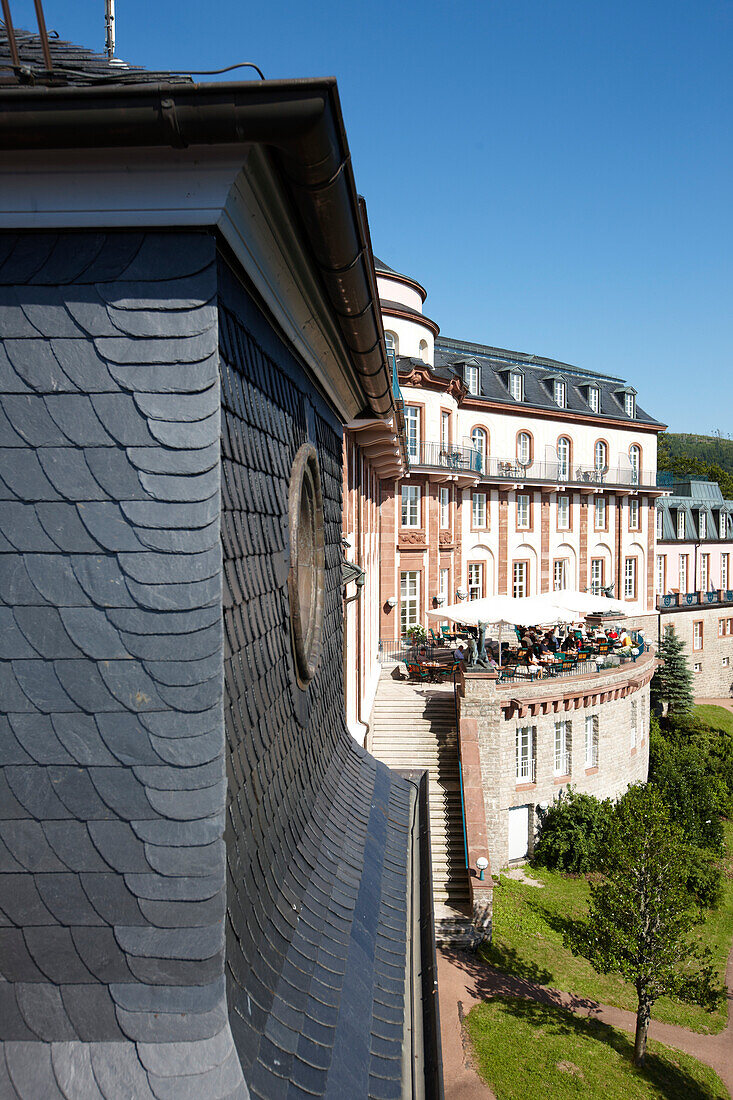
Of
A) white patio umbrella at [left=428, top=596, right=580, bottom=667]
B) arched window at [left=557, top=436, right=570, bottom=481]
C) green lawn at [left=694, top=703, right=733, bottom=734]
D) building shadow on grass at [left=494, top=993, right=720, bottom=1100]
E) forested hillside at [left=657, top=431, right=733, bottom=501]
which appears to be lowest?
building shadow on grass at [left=494, top=993, right=720, bottom=1100]

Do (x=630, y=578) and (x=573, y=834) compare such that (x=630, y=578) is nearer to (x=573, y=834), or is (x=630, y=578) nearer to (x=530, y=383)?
(x=530, y=383)

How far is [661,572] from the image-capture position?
46.2 m

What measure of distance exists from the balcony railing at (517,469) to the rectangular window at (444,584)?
14.7 ft

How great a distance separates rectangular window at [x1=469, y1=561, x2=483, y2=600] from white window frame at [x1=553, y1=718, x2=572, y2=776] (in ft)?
44.2

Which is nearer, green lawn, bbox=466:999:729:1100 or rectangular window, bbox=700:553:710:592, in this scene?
green lawn, bbox=466:999:729:1100

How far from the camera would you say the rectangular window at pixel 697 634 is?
45000 mm

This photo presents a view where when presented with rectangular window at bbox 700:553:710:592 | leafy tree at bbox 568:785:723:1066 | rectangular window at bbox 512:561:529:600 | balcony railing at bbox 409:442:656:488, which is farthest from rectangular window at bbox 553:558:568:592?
leafy tree at bbox 568:785:723:1066

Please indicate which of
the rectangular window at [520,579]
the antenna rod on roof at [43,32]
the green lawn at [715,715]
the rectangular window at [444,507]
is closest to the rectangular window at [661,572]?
the green lawn at [715,715]

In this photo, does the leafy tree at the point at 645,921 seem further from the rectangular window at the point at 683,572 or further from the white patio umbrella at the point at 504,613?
the rectangular window at the point at 683,572

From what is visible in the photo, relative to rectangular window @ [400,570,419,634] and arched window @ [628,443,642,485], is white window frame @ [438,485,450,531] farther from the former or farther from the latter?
arched window @ [628,443,642,485]

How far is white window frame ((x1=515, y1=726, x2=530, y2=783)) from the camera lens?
64.9 ft

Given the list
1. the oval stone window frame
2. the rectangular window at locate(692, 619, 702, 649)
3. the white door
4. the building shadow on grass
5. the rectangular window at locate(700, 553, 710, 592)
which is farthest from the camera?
the rectangular window at locate(700, 553, 710, 592)

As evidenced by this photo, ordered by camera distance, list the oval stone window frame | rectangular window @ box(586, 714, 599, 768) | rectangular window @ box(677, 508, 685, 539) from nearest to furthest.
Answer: the oval stone window frame
rectangular window @ box(586, 714, 599, 768)
rectangular window @ box(677, 508, 685, 539)

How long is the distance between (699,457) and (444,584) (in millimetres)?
87644
